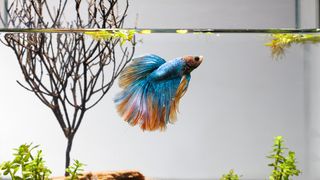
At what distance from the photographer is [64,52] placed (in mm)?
1152

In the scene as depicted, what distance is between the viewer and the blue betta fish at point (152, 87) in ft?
3.68

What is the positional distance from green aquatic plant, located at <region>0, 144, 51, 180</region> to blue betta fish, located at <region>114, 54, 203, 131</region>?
24 cm

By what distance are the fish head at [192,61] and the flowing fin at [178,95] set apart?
2 cm

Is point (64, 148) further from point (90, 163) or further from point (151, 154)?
point (151, 154)

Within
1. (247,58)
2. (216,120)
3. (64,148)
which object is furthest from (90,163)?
(247,58)

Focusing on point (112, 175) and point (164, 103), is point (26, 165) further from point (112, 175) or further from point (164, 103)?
point (164, 103)

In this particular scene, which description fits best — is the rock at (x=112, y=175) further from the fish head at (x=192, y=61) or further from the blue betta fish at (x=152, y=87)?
the fish head at (x=192, y=61)

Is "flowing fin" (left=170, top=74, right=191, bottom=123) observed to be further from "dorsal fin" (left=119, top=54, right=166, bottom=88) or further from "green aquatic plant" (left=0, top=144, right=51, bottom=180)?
"green aquatic plant" (left=0, top=144, right=51, bottom=180)

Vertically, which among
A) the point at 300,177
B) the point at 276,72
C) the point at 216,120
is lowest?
the point at 300,177

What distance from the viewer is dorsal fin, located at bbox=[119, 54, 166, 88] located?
1.12 m

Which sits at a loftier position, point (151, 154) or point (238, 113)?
point (238, 113)

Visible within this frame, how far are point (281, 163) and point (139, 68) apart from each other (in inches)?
A: 17.8

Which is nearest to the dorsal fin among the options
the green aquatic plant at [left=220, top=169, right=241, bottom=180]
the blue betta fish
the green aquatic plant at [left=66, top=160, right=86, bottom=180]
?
the blue betta fish

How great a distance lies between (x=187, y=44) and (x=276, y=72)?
0.25m
